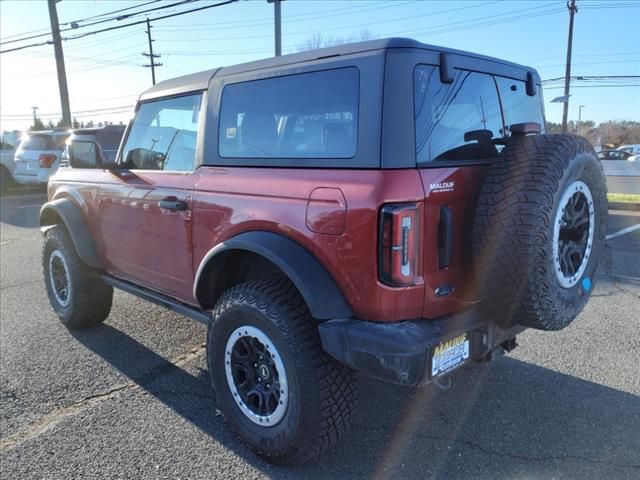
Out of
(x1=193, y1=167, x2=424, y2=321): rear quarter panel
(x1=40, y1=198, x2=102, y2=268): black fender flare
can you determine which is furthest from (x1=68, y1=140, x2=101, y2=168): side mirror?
(x1=193, y1=167, x2=424, y2=321): rear quarter panel

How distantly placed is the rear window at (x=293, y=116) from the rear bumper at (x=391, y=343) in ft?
2.62

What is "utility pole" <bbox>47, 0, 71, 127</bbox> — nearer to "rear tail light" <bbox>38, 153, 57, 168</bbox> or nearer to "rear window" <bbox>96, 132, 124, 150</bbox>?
"rear tail light" <bbox>38, 153, 57, 168</bbox>

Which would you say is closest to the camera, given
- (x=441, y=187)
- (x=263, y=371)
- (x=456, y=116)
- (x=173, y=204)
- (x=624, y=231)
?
(x=441, y=187)

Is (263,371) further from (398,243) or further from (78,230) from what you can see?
(78,230)

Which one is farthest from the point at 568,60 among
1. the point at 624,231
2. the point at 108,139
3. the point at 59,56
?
the point at 108,139

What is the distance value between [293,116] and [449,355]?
1.44m

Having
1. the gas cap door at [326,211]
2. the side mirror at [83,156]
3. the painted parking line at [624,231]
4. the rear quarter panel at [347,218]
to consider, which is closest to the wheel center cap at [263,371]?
the rear quarter panel at [347,218]

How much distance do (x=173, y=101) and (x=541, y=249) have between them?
2592mm

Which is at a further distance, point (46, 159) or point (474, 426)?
point (46, 159)

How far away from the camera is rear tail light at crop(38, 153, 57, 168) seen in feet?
45.3

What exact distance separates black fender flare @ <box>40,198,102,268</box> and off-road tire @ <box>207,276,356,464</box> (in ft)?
6.73

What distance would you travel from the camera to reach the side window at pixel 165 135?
3.37 meters

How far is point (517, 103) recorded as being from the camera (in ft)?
10.3

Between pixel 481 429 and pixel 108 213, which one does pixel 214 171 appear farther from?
pixel 481 429
